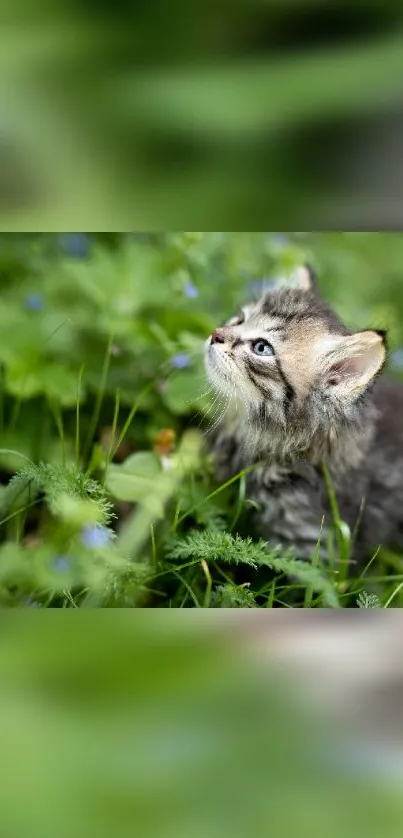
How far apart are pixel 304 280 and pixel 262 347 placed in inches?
11.1

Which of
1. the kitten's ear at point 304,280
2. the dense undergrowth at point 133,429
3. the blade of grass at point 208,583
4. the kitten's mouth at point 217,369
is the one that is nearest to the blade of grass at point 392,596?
the dense undergrowth at point 133,429

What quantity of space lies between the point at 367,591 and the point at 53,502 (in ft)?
1.75

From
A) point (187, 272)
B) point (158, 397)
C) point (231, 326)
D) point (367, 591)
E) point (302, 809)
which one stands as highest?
point (187, 272)

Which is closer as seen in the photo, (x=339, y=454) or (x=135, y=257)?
(x=339, y=454)

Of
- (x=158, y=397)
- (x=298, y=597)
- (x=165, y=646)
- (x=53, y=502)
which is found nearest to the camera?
(x=165, y=646)

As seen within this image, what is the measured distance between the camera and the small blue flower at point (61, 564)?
1117mm

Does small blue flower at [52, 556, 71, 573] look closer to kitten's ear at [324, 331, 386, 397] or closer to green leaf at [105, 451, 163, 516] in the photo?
green leaf at [105, 451, 163, 516]

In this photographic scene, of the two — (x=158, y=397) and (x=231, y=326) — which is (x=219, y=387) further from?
(x=158, y=397)

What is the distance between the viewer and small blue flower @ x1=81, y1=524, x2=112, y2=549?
1097 mm

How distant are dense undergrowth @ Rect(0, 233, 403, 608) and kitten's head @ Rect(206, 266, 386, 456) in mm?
108
